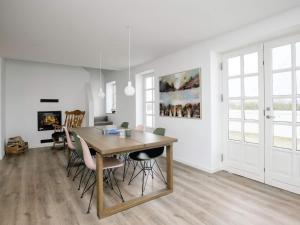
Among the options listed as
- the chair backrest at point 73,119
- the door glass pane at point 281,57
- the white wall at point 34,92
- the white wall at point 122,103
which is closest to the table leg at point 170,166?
the door glass pane at point 281,57

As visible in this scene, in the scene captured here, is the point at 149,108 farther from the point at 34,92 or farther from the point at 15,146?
the point at 15,146

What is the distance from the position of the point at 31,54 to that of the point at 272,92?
4705 mm

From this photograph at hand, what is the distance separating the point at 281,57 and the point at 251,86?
55 centimetres

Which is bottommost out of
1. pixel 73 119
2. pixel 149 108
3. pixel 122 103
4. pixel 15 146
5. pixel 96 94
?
pixel 15 146

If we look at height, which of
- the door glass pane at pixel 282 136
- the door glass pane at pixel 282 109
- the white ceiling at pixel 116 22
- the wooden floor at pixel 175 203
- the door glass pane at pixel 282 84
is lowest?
the wooden floor at pixel 175 203

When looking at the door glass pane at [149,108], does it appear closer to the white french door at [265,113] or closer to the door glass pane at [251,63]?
the white french door at [265,113]

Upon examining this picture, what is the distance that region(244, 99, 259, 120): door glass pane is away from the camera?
296cm

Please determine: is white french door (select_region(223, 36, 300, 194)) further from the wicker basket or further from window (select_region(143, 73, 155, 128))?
the wicker basket

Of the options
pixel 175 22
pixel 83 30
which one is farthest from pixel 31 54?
pixel 175 22

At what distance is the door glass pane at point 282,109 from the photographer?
2.58m

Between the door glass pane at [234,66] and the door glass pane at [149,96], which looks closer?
the door glass pane at [234,66]

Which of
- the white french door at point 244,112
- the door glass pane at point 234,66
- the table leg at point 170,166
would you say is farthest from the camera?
the door glass pane at point 234,66

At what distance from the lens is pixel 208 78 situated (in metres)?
3.34

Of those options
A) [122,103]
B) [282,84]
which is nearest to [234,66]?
[282,84]
